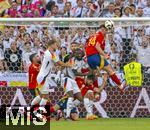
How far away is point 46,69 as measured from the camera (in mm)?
13273

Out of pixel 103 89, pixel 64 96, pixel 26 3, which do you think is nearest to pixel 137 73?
pixel 103 89

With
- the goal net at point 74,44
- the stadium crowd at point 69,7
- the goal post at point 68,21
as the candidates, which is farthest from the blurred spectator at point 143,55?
the stadium crowd at point 69,7

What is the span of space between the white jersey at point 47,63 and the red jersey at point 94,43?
123cm

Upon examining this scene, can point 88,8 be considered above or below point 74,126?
above

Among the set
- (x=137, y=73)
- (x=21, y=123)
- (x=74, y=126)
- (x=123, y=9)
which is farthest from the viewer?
(x=123, y=9)

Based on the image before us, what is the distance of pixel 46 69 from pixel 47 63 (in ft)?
0.43

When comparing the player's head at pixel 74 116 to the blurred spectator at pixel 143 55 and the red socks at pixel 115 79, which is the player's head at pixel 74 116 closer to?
the red socks at pixel 115 79

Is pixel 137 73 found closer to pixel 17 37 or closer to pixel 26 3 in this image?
pixel 17 37

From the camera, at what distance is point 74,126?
39.3ft

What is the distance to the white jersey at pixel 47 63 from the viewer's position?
43.2 feet

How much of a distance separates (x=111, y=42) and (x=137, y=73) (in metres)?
0.95

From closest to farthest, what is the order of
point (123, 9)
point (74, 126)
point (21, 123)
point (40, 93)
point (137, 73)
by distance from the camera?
point (21, 123) → point (74, 126) → point (40, 93) → point (137, 73) → point (123, 9)

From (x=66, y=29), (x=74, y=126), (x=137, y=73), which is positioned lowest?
(x=74, y=126)

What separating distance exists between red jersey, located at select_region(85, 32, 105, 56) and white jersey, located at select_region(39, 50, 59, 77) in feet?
4.02
